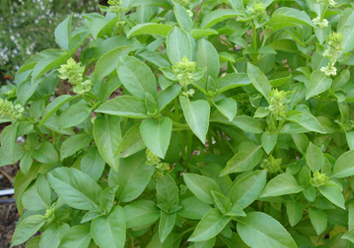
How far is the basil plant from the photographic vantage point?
0.87 metres

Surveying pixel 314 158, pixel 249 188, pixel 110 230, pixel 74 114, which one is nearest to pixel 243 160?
pixel 249 188

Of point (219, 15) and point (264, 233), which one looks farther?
point (219, 15)

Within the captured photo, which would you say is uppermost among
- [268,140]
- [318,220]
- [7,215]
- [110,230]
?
[268,140]

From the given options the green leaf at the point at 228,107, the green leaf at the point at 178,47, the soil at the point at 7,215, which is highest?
the green leaf at the point at 178,47

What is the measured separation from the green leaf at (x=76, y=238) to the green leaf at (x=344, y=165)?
0.74m

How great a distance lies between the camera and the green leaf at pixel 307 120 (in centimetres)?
83

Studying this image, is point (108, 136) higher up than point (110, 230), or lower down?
higher up

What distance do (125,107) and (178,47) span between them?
0.24 m

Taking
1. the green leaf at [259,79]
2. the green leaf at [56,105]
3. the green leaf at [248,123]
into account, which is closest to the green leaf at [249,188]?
the green leaf at [248,123]

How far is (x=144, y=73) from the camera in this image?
925 mm

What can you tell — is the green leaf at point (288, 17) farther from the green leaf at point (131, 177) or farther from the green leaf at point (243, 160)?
the green leaf at point (131, 177)

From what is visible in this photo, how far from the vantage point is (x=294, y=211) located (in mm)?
959

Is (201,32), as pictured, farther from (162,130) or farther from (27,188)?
(27,188)

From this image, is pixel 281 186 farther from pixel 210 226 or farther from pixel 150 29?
pixel 150 29
